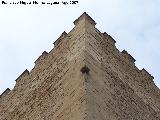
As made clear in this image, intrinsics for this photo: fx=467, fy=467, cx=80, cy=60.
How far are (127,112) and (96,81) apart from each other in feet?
3.95

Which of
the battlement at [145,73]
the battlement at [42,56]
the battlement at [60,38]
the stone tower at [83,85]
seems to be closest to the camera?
the stone tower at [83,85]

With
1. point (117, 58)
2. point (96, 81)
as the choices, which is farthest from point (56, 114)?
point (117, 58)

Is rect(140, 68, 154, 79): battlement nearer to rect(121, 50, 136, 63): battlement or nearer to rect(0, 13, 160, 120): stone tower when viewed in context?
rect(0, 13, 160, 120): stone tower

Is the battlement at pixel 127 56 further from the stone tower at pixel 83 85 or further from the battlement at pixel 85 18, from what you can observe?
the battlement at pixel 85 18

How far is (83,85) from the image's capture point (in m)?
10.8

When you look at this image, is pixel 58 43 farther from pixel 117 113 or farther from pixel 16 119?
pixel 117 113

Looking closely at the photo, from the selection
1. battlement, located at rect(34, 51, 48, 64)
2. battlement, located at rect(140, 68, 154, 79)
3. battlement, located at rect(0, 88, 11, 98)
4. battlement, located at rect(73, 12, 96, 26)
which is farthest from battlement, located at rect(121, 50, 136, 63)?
battlement, located at rect(0, 88, 11, 98)

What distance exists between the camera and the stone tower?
10.7m

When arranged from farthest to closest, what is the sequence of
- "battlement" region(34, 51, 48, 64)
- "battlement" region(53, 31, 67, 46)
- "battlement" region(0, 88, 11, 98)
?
"battlement" region(0, 88, 11, 98), "battlement" region(34, 51, 48, 64), "battlement" region(53, 31, 67, 46)

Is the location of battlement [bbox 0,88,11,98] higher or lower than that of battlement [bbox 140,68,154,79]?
higher

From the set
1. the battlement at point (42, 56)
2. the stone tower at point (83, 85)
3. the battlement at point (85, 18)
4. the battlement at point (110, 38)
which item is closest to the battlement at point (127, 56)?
the stone tower at point (83, 85)

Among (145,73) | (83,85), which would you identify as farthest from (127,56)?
(83,85)

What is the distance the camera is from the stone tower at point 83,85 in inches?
422

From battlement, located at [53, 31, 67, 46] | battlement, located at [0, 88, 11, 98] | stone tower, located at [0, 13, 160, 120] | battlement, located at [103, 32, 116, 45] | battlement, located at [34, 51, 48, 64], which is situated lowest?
stone tower, located at [0, 13, 160, 120]
